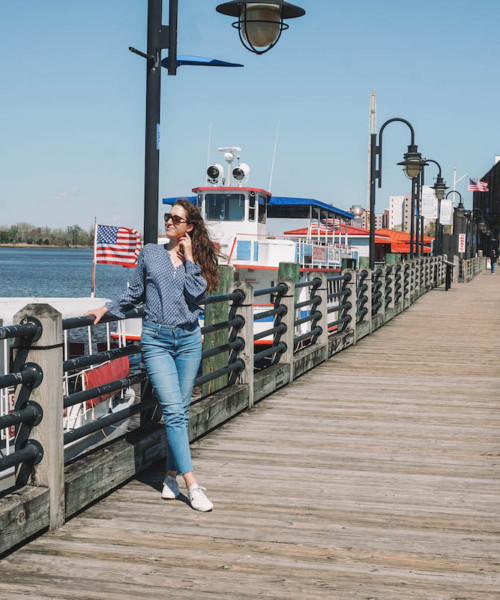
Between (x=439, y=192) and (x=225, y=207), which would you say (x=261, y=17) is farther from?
(x=439, y=192)

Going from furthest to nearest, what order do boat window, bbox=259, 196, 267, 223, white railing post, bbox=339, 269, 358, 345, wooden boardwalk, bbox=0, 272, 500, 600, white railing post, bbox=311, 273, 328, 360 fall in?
boat window, bbox=259, 196, 267, 223
white railing post, bbox=339, 269, 358, 345
white railing post, bbox=311, 273, 328, 360
wooden boardwalk, bbox=0, 272, 500, 600

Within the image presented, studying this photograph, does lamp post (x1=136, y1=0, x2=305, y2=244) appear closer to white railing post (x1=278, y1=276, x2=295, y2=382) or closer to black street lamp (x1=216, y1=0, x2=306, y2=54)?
black street lamp (x1=216, y1=0, x2=306, y2=54)

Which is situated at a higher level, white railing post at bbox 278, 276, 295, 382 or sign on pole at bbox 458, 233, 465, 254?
sign on pole at bbox 458, 233, 465, 254

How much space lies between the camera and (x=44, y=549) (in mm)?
4391

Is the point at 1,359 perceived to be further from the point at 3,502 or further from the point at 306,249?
the point at 306,249

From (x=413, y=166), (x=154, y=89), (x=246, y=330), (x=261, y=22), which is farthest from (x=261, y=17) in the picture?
(x=413, y=166)

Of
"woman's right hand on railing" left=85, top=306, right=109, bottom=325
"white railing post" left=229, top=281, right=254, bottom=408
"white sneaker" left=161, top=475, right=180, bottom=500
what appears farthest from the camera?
"white railing post" left=229, top=281, right=254, bottom=408

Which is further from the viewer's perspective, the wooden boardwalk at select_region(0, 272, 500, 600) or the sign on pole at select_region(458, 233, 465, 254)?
the sign on pole at select_region(458, 233, 465, 254)

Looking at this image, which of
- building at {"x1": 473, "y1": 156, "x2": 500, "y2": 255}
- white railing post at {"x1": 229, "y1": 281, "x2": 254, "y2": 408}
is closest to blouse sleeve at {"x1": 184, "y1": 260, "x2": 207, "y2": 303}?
white railing post at {"x1": 229, "y1": 281, "x2": 254, "y2": 408}

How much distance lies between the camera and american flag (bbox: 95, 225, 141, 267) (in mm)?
27994

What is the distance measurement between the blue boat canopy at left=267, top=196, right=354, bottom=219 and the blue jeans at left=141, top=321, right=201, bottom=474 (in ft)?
90.3

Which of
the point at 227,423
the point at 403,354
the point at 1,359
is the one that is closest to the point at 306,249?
the point at 403,354

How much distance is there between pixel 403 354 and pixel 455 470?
7.47 metres

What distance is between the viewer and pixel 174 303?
5.09m
